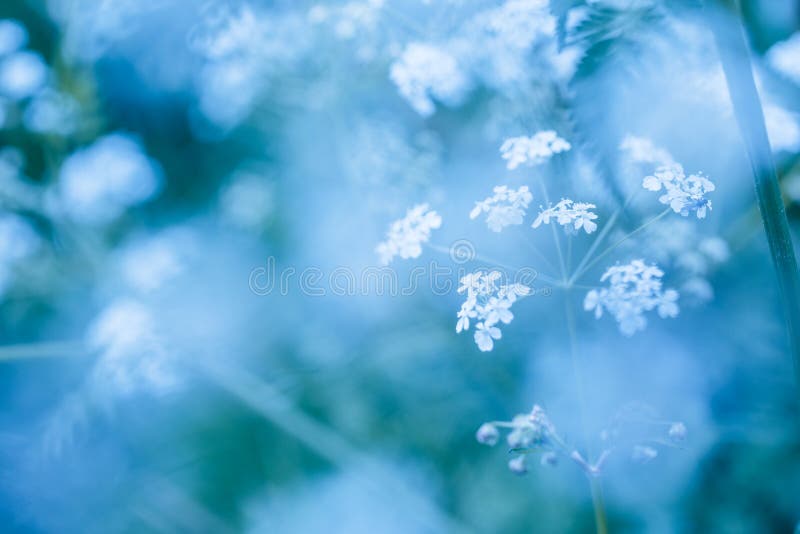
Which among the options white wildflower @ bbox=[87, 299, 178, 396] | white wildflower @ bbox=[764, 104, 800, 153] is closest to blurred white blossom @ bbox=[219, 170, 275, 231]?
white wildflower @ bbox=[87, 299, 178, 396]

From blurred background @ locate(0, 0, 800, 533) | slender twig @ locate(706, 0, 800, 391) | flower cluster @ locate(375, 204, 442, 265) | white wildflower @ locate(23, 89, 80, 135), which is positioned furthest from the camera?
white wildflower @ locate(23, 89, 80, 135)

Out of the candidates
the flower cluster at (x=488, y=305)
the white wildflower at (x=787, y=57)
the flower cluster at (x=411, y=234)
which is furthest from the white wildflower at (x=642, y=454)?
the white wildflower at (x=787, y=57)

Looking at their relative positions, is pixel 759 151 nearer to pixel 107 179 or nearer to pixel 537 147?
pixel 537 147

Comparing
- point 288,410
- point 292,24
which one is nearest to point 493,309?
point 288,410

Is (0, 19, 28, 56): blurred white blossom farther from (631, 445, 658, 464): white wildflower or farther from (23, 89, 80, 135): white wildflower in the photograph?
(631, 445, 658, 464): white wildflower

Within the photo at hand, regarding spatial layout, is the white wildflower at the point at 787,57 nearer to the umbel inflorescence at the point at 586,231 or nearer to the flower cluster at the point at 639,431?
the umbel inflorescence at the point at 586,231
